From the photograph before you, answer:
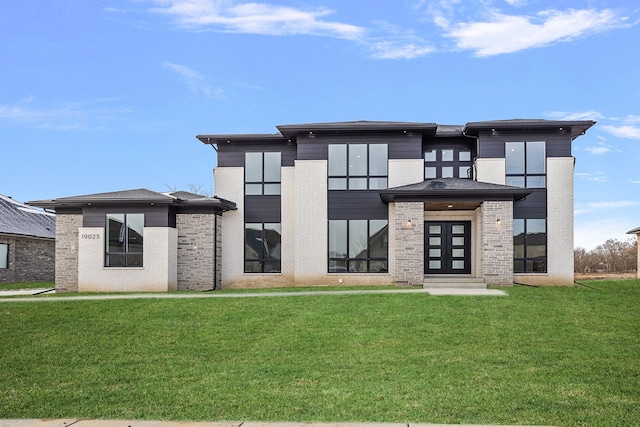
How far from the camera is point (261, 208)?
67.7 feet

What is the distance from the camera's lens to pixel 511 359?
774 cm

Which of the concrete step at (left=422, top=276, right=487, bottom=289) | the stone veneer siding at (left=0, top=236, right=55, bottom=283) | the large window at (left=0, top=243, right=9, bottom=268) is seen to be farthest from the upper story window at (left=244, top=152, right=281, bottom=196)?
the large window at (left=0, top=243, right=9, bottom=268)

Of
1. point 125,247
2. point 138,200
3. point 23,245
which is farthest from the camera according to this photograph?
point 23,245

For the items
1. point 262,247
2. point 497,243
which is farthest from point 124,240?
point 497,243

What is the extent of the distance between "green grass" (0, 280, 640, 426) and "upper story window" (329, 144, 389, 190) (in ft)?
23.1

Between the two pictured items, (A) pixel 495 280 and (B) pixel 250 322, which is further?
(A) pixel 495 280

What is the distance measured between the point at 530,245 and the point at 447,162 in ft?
14.6

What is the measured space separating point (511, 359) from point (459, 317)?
3.30 meters

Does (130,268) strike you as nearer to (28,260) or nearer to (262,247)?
(262,247)

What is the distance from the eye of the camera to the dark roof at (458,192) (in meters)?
17.2

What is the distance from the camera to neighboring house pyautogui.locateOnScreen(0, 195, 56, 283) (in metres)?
26.7

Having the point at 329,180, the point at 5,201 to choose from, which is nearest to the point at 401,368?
the point at 329,180

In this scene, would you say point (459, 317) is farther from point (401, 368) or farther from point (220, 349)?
point (220, 349)

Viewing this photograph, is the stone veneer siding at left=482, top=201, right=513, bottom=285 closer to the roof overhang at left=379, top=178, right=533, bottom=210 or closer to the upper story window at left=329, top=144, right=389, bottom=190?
the roof overhang at left=379, top=178, right=533, bottom=210
